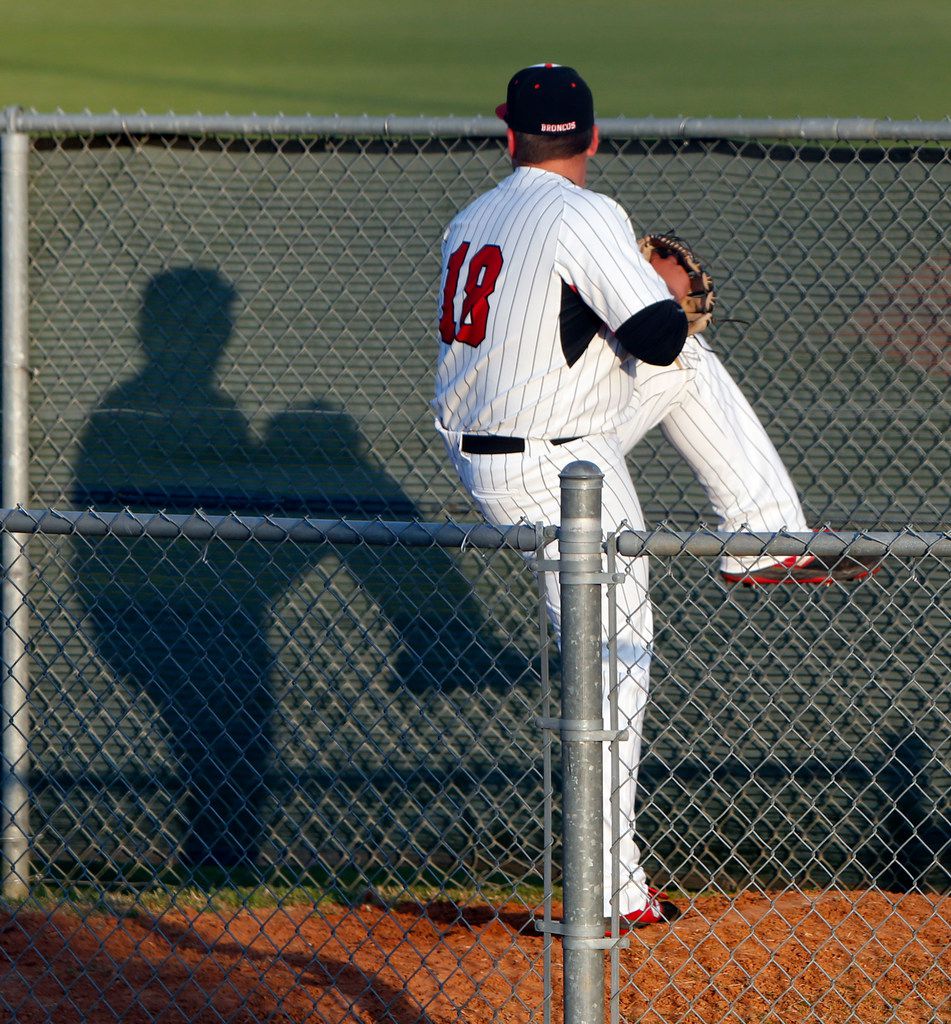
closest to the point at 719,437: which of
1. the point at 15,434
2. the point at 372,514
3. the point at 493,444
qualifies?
the point at 493,444

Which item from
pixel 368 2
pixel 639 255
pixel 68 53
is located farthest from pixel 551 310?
pixel 368 2

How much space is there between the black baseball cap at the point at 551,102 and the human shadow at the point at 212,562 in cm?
121

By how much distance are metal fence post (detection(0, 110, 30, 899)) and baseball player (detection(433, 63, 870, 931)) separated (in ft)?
4.57

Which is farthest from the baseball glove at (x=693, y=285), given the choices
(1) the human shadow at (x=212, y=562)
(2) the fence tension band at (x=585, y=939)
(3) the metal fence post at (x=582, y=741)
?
(2) the fence tension band at (x=585, y=939)

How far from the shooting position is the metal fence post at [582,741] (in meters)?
2.27

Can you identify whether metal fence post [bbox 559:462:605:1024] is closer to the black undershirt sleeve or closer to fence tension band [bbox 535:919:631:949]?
fence tension band [bbox 535:919:631:949]

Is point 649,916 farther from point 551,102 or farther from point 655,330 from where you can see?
point 551,102

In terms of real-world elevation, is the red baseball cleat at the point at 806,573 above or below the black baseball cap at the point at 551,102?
below

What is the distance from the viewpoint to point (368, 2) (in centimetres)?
1501

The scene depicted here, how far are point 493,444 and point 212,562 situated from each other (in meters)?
1.21

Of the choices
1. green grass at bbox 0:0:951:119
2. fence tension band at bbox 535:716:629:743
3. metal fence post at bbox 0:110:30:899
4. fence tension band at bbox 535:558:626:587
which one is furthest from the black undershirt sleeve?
green grass at bbox 0:0:951:119

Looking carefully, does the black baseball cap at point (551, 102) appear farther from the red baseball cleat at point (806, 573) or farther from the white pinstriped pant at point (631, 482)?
the red baseball cleat at point (806, 573)

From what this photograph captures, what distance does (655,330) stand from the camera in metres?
3.20

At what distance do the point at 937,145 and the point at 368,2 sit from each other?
12.1 m
